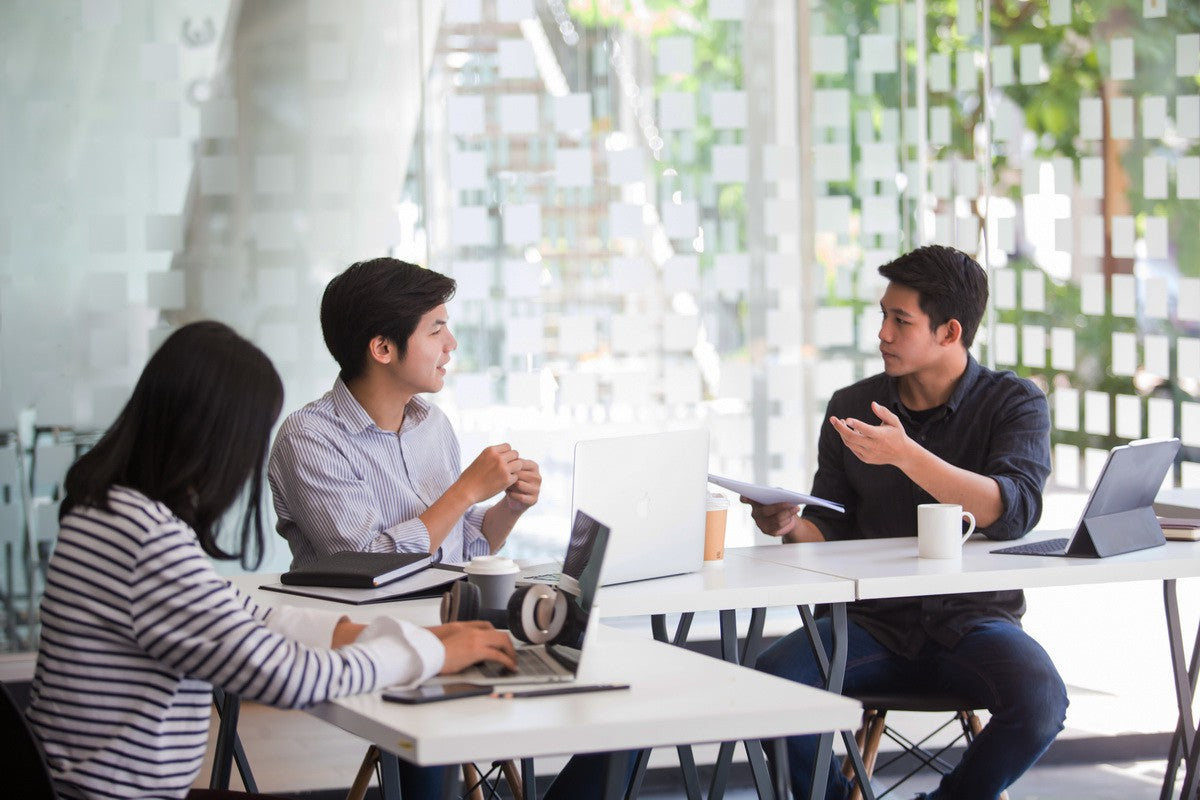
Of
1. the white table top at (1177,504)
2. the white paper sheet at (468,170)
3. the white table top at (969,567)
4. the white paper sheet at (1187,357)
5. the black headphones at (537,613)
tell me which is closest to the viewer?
the black headphones at (537,613)

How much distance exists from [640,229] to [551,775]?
1921mm

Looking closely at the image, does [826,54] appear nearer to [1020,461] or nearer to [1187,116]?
[1187,116]

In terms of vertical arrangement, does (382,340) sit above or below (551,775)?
above

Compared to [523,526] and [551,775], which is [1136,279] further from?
[551,775]

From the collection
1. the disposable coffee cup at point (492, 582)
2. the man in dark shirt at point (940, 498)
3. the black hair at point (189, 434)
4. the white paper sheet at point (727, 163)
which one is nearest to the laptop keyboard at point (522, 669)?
the disposable coffee cup at point (492, 582)

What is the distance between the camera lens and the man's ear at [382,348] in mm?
2875

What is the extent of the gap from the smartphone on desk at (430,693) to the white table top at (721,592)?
559 mm

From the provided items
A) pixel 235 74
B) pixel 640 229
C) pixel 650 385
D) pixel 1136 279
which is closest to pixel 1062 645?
pixel 1136 279

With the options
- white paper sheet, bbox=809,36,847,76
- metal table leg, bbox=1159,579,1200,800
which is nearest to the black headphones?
metal table leg, bbox=1159,579,1200,800

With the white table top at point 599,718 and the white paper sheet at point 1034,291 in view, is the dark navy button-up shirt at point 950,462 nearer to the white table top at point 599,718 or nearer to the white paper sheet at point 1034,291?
the white table top at point 599,718

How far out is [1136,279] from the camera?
4934 mm

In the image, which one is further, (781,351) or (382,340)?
(781,351)

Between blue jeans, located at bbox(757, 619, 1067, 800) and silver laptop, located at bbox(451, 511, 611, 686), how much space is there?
843 millimetres

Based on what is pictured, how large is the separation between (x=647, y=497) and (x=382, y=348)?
2.42 feet
